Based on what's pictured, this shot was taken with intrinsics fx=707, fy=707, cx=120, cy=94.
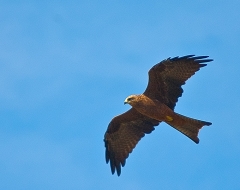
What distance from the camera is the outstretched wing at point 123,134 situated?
63.1 feet

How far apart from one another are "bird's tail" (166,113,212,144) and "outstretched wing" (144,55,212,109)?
2.57ft

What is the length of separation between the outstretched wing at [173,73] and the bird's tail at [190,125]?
783 mm

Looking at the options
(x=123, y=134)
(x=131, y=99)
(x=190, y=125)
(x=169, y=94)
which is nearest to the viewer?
(x=190, y=125)

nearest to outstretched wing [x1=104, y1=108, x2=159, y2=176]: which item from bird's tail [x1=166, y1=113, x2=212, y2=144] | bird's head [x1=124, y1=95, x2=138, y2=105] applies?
bird's head [x1=124, y1=95, x2=138, y2=105]

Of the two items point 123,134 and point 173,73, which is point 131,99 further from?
point 123,134

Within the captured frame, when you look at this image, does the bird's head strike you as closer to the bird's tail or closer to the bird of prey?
the bird of prey

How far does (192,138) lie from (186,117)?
553 mm

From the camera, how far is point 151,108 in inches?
705

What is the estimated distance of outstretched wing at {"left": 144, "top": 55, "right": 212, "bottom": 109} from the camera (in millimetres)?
17875

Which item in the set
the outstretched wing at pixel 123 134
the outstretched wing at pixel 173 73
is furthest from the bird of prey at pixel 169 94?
the outstretched wing at pixel 123 134

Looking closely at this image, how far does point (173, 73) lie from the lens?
707 inches

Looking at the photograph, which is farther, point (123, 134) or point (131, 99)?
point (123, 134)

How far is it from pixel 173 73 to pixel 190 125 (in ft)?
4.55

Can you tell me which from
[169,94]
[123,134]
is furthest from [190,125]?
[123,134]
